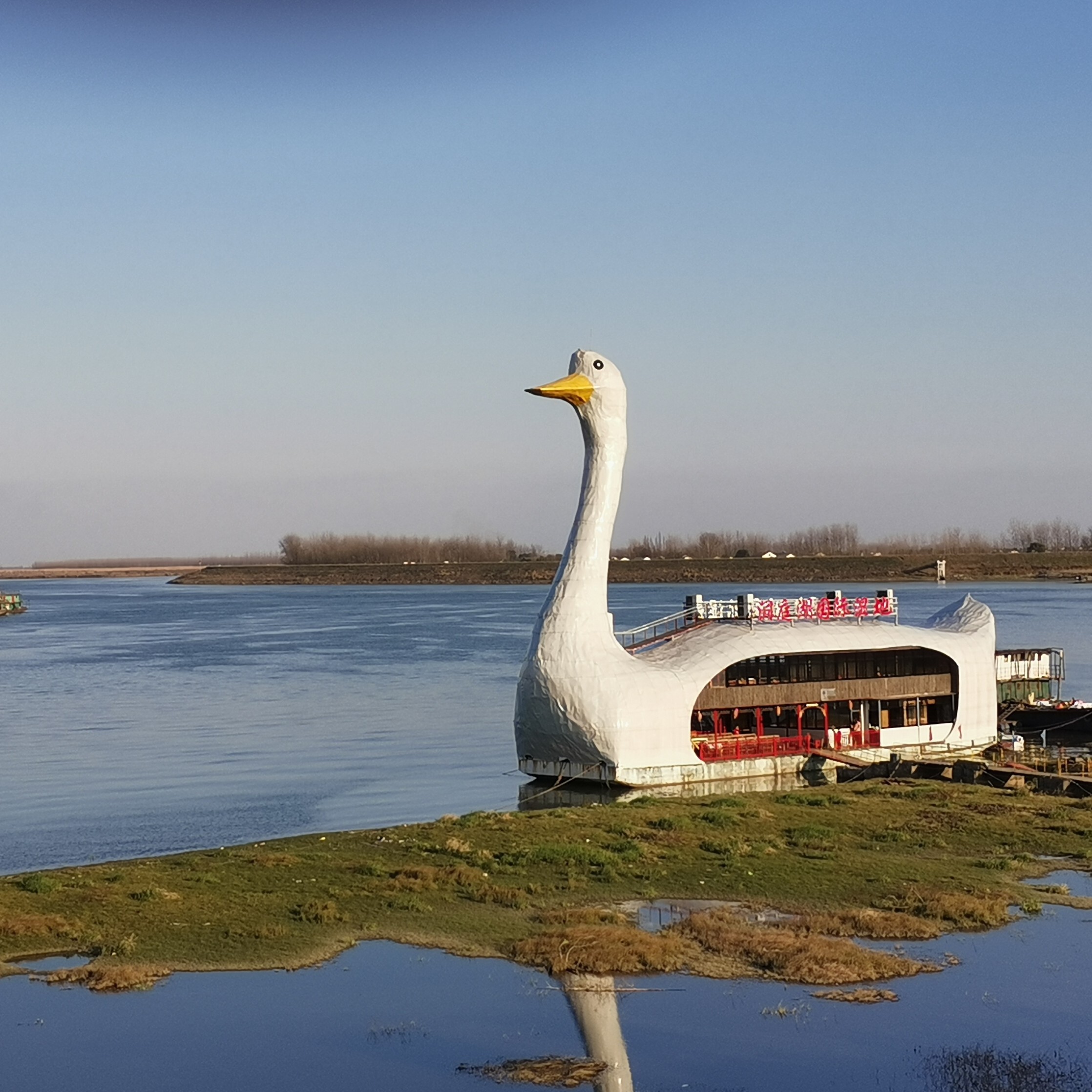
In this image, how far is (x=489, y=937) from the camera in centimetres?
2134

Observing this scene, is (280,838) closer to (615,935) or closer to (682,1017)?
(615,935)

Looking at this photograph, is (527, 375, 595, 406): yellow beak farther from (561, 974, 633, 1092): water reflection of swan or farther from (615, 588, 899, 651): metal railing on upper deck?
(561, 974, 633, 1092): water reflection of swan

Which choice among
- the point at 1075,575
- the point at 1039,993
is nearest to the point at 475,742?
the point at 1039,993

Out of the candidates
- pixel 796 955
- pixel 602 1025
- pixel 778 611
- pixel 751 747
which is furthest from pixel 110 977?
pixel 778 611

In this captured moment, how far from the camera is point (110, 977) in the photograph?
18844 mm

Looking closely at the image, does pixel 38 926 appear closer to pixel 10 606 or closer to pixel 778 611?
pixel 778 611

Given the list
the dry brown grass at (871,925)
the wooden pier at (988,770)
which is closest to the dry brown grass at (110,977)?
the dry brown grass at (871,925)

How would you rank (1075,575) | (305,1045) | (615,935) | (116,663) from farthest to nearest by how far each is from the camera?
(1075,575), (116,663), (615,935), (305,1045)

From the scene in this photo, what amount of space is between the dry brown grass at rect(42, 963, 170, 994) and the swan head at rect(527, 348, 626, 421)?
69.7 feet

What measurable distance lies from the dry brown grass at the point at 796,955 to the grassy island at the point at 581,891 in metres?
0.04

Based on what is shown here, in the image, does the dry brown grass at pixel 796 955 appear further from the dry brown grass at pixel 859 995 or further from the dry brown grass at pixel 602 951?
the dry brown grass at pixel 602 951

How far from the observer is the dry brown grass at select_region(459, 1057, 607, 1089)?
15969mm

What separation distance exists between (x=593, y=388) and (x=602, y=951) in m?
20.1

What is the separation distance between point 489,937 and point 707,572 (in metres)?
176
